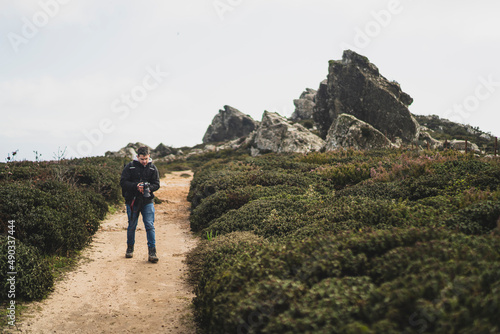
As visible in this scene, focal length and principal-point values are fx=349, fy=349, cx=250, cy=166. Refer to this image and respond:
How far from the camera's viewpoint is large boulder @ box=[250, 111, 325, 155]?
2995cm

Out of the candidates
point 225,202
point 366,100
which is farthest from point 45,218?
point 366,100

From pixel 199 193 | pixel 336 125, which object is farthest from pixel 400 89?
pixel 199 193

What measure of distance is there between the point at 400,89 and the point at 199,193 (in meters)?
26.8

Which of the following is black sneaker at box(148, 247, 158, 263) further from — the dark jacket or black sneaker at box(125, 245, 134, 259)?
the dark jacket

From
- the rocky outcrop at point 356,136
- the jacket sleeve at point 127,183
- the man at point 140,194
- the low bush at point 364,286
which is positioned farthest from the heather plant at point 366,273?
the rocky outcrop at point 356,136

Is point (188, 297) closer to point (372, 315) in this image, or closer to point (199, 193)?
point (372, 315)

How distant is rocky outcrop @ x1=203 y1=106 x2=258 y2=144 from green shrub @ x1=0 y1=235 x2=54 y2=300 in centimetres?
6680

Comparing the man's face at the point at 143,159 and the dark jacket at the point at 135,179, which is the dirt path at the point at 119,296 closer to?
the dark jacket at the point at 135,179

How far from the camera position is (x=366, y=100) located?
105 ft

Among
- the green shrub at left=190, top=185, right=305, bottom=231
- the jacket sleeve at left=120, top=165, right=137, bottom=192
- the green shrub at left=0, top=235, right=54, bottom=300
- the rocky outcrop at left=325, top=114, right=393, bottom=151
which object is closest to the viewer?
the green shrub at left=0, top=235, right=54, bottom=300

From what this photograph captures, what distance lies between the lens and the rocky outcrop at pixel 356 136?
25312 mm

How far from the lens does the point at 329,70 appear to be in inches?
1369

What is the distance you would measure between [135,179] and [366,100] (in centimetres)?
2829

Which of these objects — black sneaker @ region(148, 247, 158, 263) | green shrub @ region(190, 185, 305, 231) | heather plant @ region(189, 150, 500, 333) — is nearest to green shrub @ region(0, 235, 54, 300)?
black sneaker @ region(148, 247, 158, 263)
